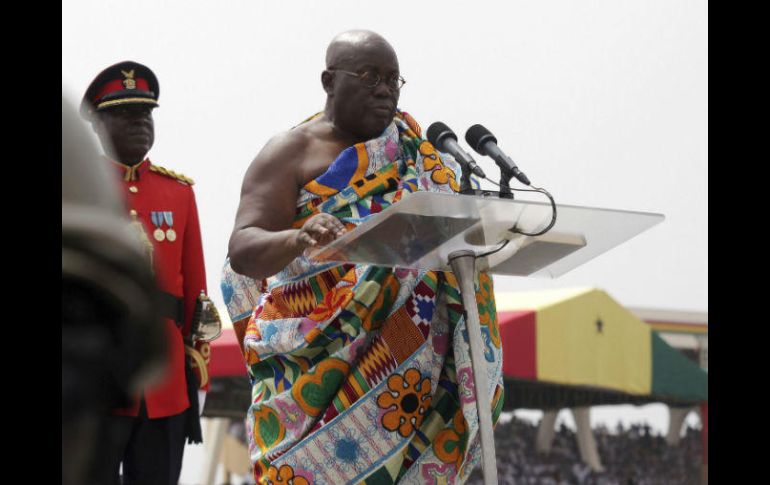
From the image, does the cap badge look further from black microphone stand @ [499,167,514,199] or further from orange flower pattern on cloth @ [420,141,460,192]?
black microphone stand @ [499,167,514,199]

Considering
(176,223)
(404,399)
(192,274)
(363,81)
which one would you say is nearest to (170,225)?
(176,223)

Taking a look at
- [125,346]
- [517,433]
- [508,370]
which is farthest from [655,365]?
[125,346]

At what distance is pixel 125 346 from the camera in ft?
2.30

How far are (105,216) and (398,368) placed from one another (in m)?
2.43

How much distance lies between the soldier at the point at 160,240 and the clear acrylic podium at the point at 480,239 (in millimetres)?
1445

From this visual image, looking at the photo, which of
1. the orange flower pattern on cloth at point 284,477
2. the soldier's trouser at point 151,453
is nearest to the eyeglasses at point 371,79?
the orange flower pattern on cloth at point 284,477

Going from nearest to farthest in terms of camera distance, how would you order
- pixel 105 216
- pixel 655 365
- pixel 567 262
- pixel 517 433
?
1. pixel 105 216
2. pixel 567 262
3. pixel 655 365
4. pixel 517 433

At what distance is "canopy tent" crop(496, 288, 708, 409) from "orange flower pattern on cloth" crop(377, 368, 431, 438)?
6.49 meters

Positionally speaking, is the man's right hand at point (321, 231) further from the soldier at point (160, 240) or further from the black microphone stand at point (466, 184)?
the soldier at point (160, 240)

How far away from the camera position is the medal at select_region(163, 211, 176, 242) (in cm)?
432

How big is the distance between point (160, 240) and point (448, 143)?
169 cm

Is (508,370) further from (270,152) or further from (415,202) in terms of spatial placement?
(415,202)

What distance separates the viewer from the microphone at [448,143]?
2723 millimetres
